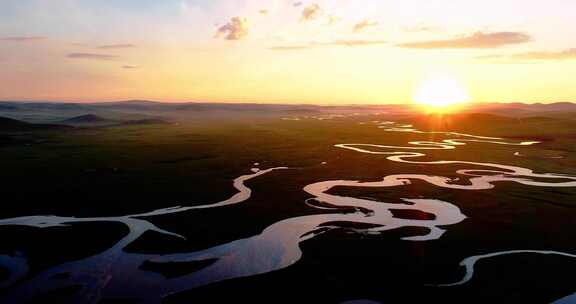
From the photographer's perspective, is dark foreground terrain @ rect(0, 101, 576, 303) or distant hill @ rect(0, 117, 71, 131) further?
distant hill @ rect(0, 117, 71, 131)

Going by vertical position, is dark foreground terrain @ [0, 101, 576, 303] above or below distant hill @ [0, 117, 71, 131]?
below

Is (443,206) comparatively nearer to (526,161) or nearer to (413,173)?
(413,173)

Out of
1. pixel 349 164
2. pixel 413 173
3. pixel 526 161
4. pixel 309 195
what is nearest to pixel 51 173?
pixel 309 195

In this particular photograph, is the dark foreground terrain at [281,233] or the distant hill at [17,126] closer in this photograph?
the dark foreground terrain at [281,233]

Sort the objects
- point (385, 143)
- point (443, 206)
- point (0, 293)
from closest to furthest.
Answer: point (0, 293) < point (443, 206) < point (385, 143)

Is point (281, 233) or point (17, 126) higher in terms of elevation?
point (17, 126)

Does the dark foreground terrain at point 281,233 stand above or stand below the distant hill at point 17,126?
below

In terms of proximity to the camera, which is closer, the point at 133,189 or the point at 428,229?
the point at 428,229

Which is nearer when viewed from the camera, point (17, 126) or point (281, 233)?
point (281, 233)

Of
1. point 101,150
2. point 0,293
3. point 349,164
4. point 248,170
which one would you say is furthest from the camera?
point 101,150

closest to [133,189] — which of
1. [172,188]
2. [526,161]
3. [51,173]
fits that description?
[172,188]

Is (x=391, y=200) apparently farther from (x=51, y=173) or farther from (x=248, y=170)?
(x=51, y=173)
